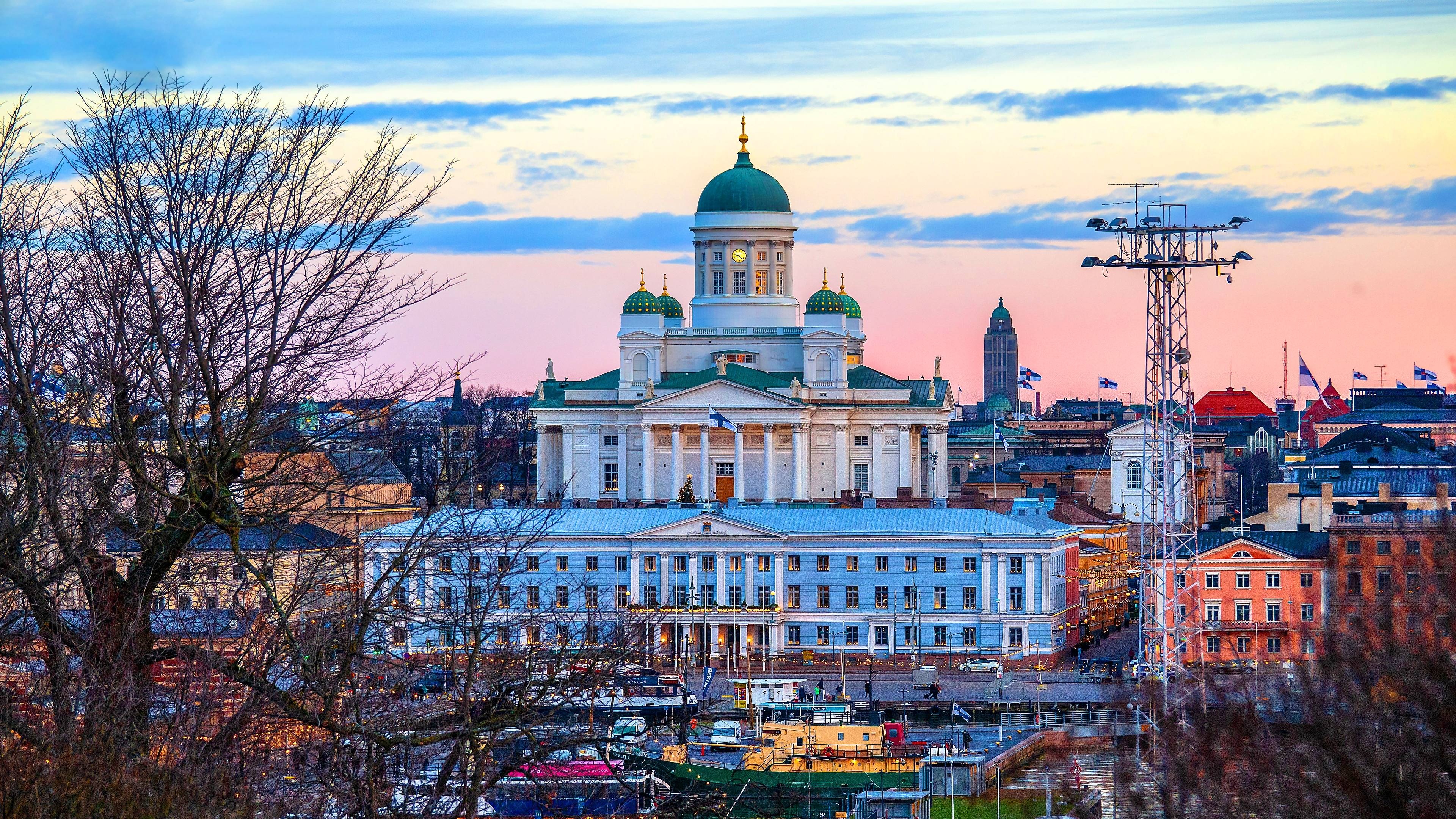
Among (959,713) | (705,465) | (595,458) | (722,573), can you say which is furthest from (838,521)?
(595,458)

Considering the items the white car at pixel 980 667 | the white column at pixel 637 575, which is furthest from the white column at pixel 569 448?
the white car at pixel 980 667

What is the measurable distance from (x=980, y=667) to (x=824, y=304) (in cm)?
4032

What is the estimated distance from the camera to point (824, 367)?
10519 cm

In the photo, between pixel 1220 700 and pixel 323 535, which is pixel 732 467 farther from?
pixel 1220 700

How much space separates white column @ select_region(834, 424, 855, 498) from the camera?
103688 mm

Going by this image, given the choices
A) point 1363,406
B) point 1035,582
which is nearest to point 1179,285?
point 1035,582

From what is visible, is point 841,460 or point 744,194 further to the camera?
point 744,194

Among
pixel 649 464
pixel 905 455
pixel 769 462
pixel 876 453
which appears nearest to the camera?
pixel 769 462

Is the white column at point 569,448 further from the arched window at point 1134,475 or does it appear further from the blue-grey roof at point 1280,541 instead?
the blue-grey roof at point 1280,541

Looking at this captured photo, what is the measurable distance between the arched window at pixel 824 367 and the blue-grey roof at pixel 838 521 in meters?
27.2

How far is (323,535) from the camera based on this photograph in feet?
71.2

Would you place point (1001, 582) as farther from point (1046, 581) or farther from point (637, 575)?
point (637, 575)

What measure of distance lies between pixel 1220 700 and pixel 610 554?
2470 inches

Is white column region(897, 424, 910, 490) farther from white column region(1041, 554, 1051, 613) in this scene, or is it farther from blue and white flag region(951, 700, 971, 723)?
blue and white flag region(951, 700, 971, 723)
